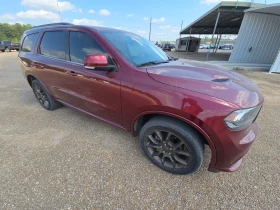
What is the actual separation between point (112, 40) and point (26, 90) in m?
4.52

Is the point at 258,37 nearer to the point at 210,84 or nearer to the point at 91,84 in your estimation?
the point at 210,84

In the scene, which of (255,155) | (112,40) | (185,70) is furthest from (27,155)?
(255,155)

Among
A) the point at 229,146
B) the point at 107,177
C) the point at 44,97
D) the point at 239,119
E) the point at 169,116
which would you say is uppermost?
the point at 239,119

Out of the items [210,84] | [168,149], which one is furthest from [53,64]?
[210,84]

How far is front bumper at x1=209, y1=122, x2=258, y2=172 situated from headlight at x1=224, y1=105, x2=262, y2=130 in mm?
58

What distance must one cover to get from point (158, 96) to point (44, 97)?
3158 mm

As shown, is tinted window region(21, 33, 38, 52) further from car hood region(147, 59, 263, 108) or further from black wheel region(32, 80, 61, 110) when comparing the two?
car hood region(147, 59, 263, 108)

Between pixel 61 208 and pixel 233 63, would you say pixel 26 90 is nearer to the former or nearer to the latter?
pixel 61 208

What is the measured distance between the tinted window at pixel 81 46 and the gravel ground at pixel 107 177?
133cm

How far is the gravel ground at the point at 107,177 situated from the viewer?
165cm

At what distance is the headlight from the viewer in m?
1.44

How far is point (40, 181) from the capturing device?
1.85m

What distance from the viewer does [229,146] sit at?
5.00ft

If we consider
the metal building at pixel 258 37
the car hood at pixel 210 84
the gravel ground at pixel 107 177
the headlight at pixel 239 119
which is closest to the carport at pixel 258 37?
the metal building at pixel 258 37
